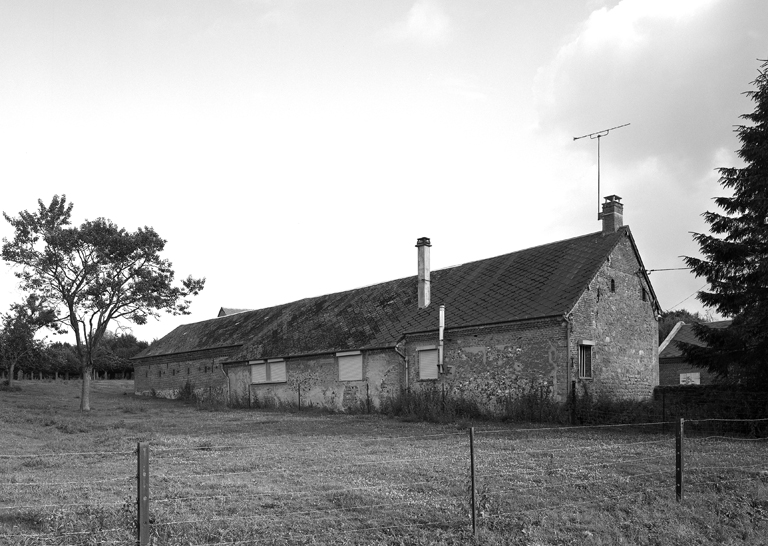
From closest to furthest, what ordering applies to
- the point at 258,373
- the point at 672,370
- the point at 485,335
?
the point at 485,335 < the point at 258,373 < the point at 672,370

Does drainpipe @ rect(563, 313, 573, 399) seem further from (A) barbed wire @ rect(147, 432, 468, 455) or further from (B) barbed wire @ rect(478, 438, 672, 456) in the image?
(B) barbed wire @ rect(478, 438, 672, 456)

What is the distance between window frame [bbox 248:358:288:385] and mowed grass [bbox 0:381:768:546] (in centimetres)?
1515

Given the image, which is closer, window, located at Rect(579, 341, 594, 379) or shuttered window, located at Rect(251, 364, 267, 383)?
window, located at Rect(579, 341, 594, 379)

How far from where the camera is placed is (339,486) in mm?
10883

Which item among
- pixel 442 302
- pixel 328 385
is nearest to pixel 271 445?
pixel 442 302

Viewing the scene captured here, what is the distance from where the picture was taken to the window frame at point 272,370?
108 feet

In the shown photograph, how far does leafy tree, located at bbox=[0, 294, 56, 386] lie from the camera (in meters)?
31.6

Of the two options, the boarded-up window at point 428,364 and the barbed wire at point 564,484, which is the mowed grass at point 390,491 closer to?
the barbed wire at point 564,484

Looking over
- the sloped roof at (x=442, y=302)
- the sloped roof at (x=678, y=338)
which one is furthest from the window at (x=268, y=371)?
the sloped roof at (x=678, y=338)

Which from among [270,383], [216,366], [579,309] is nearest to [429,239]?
[579,309]

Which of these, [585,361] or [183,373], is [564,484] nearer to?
[585,361]

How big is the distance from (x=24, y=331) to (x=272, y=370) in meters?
13.2

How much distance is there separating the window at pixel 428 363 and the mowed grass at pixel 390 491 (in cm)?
880

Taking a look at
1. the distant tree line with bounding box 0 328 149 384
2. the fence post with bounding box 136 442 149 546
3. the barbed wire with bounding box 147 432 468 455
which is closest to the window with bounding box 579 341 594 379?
the barbed wire with bounding box 147 432 468 455
